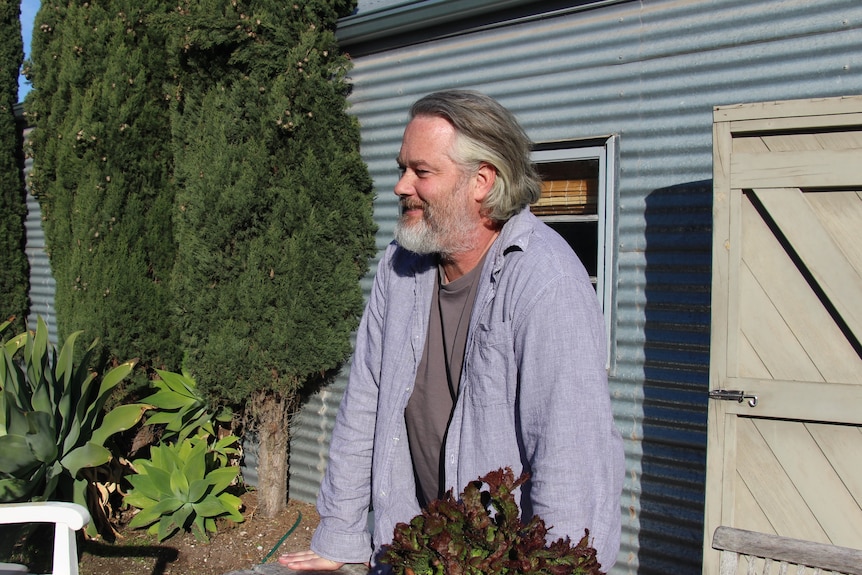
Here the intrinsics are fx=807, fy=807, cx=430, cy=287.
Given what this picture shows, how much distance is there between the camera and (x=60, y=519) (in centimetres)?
287

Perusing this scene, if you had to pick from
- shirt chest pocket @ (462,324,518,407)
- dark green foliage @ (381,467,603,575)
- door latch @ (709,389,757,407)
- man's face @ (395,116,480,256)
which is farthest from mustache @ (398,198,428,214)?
door latch @ (709,389,757,407)

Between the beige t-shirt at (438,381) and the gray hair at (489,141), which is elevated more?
the gray hair at (489,141)

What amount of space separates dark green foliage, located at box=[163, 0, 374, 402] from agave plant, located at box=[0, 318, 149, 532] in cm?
73

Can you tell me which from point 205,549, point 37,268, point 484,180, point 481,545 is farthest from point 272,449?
point 37,268

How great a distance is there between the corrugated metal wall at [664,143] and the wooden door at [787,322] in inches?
22.4

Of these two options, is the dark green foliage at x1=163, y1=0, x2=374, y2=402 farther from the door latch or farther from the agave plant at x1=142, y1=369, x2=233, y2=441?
the door latch

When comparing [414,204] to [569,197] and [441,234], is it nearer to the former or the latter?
[441,234]

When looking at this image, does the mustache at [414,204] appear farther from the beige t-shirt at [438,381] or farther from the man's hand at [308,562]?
the man's hand at [308,562]

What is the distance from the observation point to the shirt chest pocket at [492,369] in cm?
209

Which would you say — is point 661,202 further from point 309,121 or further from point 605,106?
point 309,121

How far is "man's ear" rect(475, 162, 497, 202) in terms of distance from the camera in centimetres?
236

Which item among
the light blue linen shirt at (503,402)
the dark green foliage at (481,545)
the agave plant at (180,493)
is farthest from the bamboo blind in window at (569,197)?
the dark green foliage at (481,545)

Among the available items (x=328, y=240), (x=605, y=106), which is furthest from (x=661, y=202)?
(x=328, y=240)

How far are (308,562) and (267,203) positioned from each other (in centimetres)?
341
